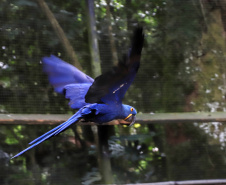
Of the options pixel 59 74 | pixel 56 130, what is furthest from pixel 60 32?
pixel 56 130

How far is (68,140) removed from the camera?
2516 mm

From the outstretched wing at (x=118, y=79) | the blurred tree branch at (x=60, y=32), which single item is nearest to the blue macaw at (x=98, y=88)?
the outstretched wing at (x=118, y=79)

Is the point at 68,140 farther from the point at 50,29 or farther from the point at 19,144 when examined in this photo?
the point at 50,29

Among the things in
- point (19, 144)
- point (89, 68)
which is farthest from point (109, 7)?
point (19, 144)

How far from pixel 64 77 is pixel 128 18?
2.65ft

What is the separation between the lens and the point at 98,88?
154cm

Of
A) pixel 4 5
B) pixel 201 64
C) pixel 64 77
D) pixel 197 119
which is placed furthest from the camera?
pixel 201 64

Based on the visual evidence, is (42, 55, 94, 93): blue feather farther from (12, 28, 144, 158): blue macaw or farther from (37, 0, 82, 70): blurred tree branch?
(37, 0, 82, 70): blurred tree branch

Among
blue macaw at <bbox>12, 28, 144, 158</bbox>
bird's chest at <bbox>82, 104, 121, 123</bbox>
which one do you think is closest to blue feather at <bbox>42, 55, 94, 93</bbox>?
blue macaw at <bbox>12, 28, 144, 158</bbox>

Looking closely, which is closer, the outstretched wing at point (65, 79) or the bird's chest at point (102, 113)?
the bird's chest at point (102, 113)

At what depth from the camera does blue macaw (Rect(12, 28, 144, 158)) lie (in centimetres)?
142

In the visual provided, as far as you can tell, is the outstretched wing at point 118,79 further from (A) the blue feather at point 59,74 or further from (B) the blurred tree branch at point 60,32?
(B) the blurred tree branch at point 60,32

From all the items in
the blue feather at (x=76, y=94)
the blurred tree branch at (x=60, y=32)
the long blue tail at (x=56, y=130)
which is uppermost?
the blurred tree branch at (x=60, y=32)

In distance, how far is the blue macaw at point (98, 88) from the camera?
142 cm
